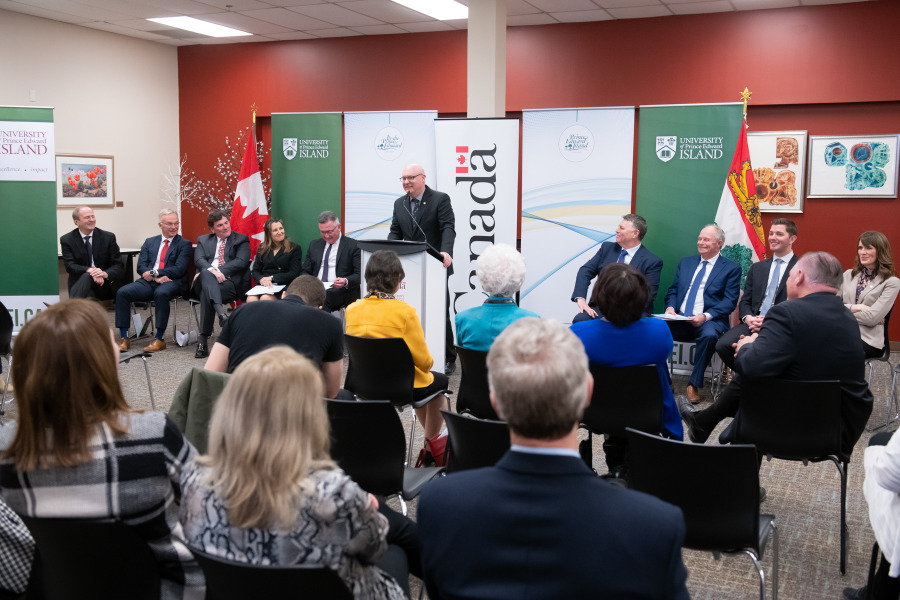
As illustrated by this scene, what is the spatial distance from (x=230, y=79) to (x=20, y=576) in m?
10.0

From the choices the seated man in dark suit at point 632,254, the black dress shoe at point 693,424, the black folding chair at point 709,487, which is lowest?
the black dress shoe at point 693,424

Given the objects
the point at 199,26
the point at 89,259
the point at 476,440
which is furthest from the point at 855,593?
the point at 199,26

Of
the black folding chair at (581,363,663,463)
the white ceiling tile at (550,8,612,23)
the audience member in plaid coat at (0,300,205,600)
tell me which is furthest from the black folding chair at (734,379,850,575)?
the white ceiling tile at (550,8,612,23)

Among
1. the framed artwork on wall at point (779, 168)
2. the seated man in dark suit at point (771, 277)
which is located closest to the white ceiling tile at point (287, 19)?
the framed artwork on wall at point (779, 168)

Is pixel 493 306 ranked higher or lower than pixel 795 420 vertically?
higher

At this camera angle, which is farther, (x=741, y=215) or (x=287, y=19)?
(x=287, y=19)

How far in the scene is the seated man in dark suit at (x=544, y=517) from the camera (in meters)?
1.38

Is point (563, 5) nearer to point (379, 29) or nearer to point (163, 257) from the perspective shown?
point (379, 29)

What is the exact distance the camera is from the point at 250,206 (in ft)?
28.9

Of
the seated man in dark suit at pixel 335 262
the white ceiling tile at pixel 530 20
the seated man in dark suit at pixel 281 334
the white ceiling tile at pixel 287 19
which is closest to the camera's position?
the seated man in dark suit at pixel 281 334

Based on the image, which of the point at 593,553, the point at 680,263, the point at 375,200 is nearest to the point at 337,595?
the point at 593,553

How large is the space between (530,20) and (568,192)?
108 inches

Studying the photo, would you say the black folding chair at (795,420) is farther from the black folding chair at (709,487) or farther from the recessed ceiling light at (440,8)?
the recessed ceiling light at (440,8)

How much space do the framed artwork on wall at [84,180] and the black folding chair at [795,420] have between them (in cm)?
900
